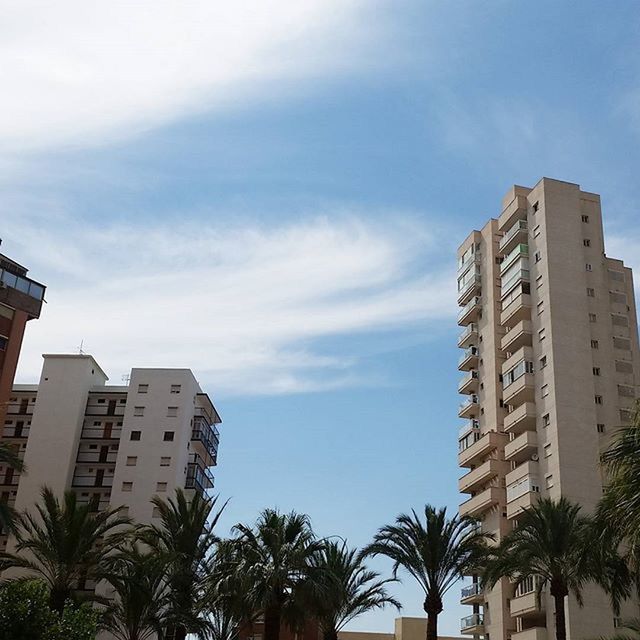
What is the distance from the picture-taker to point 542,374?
61.5 meters

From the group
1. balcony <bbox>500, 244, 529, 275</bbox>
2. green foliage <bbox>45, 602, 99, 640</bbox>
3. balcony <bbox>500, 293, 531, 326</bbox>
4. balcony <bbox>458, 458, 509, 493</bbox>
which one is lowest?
green foliage <bbox>45, 602, 99, 640</bbox>

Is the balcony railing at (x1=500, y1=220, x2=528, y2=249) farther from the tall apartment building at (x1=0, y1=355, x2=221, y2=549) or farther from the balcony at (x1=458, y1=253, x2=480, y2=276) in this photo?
the tall apartment building at (x1=0, y1=355, x2=221, y2=549)

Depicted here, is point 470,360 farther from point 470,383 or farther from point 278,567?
point 278,567

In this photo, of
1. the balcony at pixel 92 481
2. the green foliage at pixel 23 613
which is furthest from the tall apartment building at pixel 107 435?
the green foliage at pixel 23 613

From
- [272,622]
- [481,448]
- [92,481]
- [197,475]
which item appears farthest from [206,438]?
[272,622]

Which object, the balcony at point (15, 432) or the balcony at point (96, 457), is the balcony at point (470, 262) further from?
the balcony at point (15, 432)

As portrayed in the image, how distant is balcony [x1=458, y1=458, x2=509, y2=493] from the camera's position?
64.4 metres

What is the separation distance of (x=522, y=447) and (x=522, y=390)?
402 cm

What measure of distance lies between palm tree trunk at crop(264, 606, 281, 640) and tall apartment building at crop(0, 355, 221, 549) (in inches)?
1428

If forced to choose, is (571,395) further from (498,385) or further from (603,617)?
(603,617)

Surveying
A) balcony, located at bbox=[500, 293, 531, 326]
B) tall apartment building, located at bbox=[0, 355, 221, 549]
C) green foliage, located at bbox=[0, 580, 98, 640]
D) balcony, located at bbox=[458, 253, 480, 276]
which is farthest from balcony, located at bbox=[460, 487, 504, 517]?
green foliage, located at bbox=[0, 580, 98, 640]

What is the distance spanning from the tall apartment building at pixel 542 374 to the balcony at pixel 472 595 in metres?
0.08

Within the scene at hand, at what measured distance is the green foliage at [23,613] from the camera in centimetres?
2838

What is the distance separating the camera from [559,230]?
211 ft
